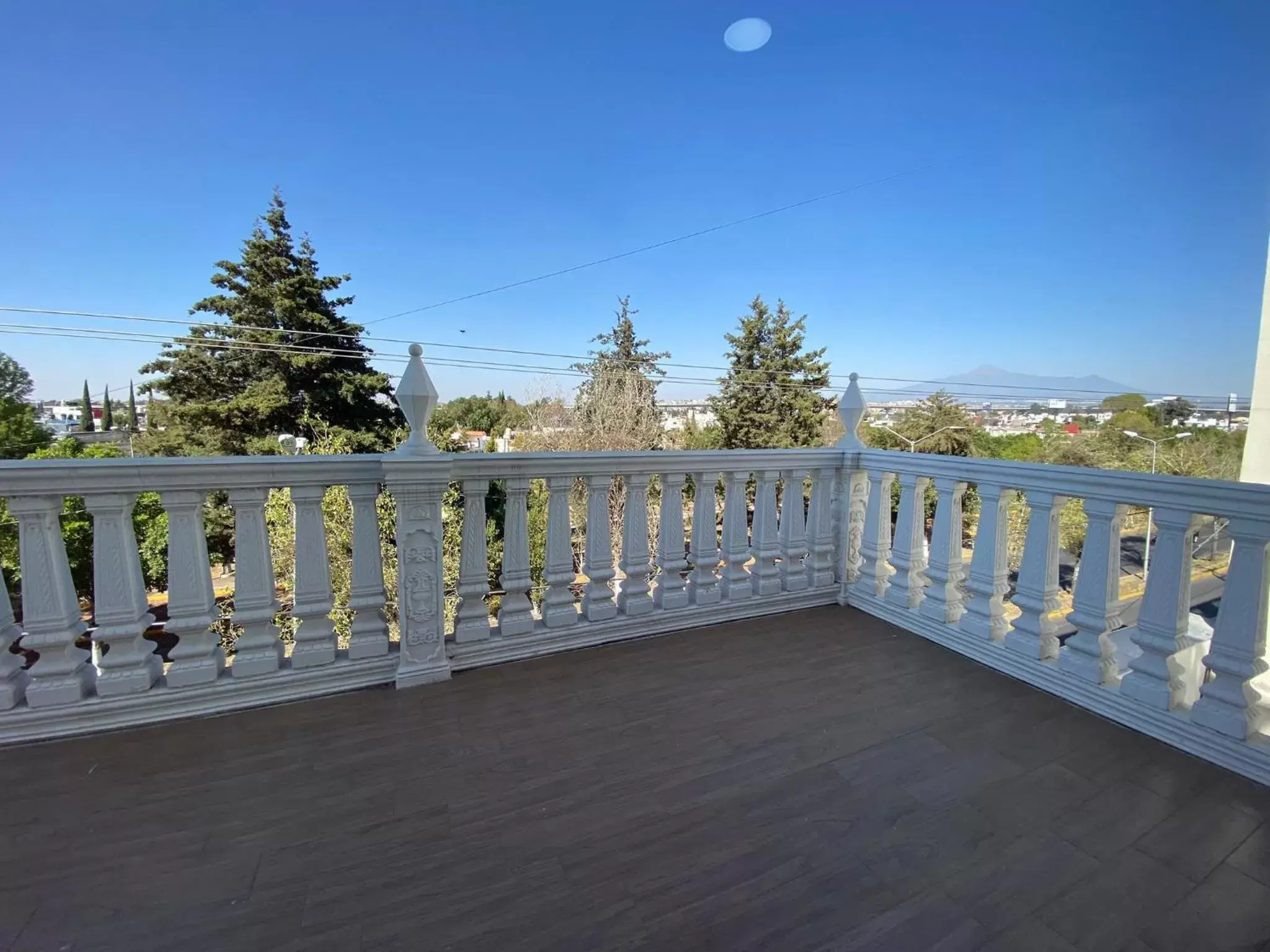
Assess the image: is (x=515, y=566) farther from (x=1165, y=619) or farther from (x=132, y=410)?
(x=132, y=410)

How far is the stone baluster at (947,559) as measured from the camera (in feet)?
7.34

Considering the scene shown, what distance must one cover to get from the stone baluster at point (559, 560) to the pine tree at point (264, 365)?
57.0 feet

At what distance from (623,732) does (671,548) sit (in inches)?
35.7

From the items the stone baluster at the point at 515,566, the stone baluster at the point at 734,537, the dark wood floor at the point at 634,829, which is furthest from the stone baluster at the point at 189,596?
the stone baluster at the point at 734,537

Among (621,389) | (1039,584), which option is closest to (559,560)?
(1039,584)

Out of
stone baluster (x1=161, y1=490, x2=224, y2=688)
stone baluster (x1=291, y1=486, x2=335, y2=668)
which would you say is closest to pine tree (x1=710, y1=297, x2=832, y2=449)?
stone baluster (x1=291, y1=486, x2=335, y2=668)

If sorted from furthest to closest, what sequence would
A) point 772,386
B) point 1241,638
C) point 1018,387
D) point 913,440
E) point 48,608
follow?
1. point 913,440
2. point 772,386
3. point 1018,387
4. point 48,608
5. point 1241,638

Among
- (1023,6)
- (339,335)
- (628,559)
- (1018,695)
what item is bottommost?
(1018,695)

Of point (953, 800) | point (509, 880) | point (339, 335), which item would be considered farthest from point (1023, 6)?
point (339, 335)

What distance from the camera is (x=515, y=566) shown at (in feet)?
6.78

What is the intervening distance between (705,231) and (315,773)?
21.0 meters

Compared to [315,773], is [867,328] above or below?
above

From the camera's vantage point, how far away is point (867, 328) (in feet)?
72.3

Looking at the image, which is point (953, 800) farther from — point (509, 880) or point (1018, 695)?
point (509, 880)
